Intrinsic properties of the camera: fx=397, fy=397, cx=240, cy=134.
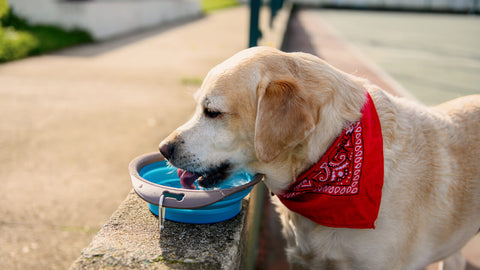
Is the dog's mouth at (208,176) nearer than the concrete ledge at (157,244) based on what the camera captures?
No

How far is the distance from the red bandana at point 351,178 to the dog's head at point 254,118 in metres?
0.14

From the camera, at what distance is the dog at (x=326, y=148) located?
7.07 feet

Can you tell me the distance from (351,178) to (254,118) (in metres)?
0.63

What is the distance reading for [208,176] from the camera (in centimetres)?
234

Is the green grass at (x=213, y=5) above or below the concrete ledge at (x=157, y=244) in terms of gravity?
below

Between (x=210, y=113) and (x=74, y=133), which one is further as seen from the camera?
(x=74, y=133)

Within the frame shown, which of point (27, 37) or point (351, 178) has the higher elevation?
point (351, 178)

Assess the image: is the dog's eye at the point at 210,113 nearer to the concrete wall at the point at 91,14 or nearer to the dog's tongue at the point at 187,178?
the dog's tongue at the point at 187,178

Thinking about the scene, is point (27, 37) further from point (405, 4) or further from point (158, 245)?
point (405, 4)

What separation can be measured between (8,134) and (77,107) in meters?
1.35

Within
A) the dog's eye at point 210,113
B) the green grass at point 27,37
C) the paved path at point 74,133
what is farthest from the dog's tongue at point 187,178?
the green grass at point 27,37

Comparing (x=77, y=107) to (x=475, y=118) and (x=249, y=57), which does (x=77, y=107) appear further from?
(x=475, y=118)

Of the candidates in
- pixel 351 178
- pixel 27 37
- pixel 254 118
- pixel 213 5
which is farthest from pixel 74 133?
pixel 213 5

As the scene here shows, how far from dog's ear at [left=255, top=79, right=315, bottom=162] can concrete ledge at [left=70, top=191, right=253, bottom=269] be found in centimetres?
46
